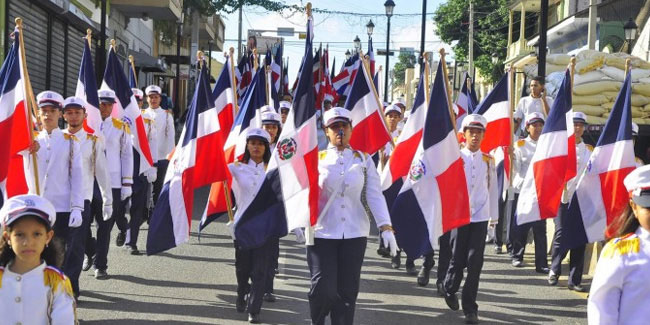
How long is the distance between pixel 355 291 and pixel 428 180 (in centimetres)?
213

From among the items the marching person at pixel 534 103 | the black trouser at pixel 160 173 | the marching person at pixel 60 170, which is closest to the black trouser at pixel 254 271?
the marching person at pixel 60 170

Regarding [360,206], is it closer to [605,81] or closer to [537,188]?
[537,188]

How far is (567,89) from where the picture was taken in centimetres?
1125

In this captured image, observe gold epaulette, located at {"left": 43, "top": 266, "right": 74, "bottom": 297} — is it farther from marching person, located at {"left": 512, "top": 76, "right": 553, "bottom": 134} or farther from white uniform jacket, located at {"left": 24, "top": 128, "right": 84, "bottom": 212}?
marching person, located at {"left": 512, "top": 76, "right": 553, "bottom": 134}

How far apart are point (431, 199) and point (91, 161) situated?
10.7 ft

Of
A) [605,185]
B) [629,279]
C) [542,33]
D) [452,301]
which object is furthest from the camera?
[542,33]

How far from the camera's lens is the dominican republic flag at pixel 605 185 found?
9.56 metres

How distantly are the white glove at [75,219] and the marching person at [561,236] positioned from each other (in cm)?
526

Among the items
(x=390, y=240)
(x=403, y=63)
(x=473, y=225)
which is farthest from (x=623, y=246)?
(x=403, y=63)

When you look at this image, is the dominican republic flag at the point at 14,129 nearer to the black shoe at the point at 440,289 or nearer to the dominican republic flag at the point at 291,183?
the dominican republic flag at the point at 291,183

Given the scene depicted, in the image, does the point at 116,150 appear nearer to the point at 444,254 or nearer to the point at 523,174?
the point at 444,254

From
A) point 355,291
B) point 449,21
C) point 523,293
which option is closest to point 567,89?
point 523,293

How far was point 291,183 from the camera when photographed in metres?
7.91

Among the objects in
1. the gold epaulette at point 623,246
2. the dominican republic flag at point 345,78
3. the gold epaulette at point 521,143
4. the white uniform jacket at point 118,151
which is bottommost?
the gold epaulette at point 623,246
